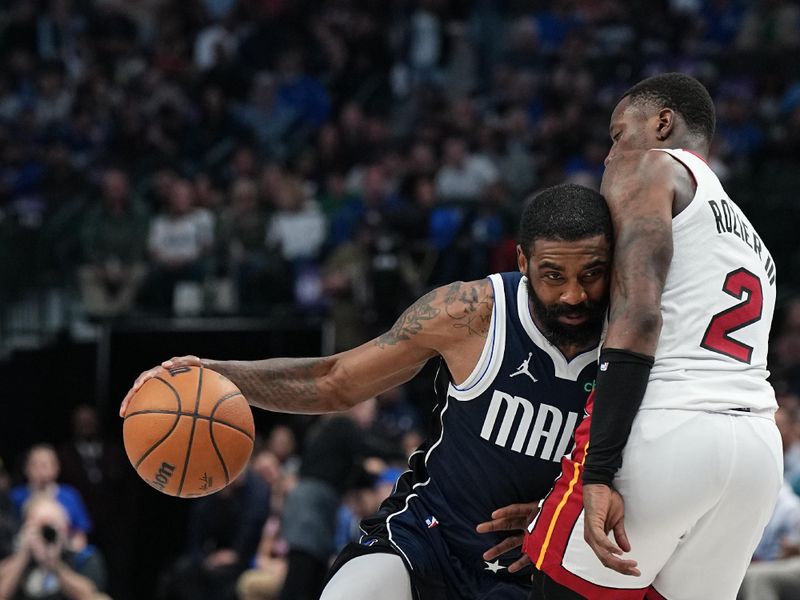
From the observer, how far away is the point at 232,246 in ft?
40.4

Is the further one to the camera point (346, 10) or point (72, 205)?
point (346, 10)

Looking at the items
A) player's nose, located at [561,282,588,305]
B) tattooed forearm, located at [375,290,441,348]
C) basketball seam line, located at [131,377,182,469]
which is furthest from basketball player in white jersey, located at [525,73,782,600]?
basketball seam line, located at [131,377,182,469]

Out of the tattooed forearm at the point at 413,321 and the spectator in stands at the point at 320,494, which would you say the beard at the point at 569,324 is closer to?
the tattooed forearm at the point at 413,321

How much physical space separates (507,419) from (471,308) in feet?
1.11

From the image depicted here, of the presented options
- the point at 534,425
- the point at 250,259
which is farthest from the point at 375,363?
the point at 250,259

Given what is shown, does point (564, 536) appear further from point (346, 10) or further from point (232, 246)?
point (346, 10)

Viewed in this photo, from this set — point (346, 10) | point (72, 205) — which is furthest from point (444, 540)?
point (346, 10)

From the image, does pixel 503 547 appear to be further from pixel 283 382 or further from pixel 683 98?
pixel 683 98

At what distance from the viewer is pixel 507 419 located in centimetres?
382

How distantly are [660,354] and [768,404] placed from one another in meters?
0.34

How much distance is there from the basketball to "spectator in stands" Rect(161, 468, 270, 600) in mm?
5847

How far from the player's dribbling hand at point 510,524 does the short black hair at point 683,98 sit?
119cm

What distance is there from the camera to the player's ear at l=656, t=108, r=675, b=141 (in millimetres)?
3705

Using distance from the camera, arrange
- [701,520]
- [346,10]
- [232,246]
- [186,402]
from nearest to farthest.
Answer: [701,520] < [186,402] < [232,246] < [346,10]
